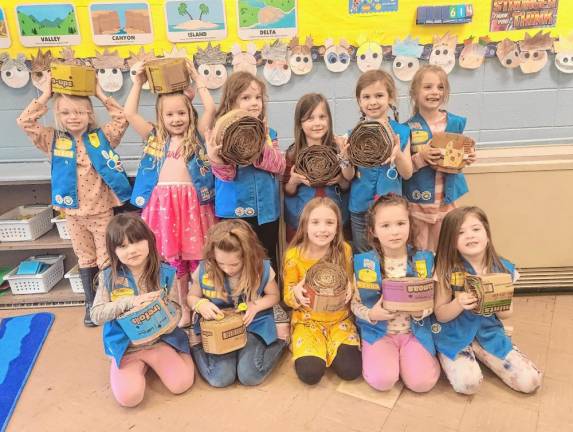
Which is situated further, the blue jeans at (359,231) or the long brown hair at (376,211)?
the blue jeans at (359,231)

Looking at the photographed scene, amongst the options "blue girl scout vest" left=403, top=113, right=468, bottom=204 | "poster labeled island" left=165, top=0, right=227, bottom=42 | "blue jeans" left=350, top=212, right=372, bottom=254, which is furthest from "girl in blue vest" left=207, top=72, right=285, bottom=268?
"poster labeled island" left=165, top=0, right=227, bottom=42

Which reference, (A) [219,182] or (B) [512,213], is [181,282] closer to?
(A) [219,182]

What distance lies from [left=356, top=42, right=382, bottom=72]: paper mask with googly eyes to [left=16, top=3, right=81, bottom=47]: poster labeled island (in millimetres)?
1780

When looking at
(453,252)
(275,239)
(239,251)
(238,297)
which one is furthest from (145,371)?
(453,252)

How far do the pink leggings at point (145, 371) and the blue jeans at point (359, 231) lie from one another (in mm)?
963

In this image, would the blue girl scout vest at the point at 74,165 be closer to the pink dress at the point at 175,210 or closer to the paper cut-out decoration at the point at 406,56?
the pink dress at the point at 175,210

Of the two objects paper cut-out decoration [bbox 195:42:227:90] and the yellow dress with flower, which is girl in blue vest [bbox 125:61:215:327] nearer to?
the yellow dress with flower

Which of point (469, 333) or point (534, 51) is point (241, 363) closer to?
point (469, 333)

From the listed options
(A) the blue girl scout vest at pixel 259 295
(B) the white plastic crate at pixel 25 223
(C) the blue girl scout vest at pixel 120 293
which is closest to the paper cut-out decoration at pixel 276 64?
(A) the blue girl scout vest at pixel 259 295

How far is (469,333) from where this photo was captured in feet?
6.66

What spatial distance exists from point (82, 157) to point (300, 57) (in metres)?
1.47

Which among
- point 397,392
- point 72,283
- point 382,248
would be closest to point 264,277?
point 382,248

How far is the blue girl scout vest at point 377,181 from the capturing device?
2174 mm

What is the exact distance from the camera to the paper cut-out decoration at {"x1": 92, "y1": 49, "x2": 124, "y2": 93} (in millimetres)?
2996
